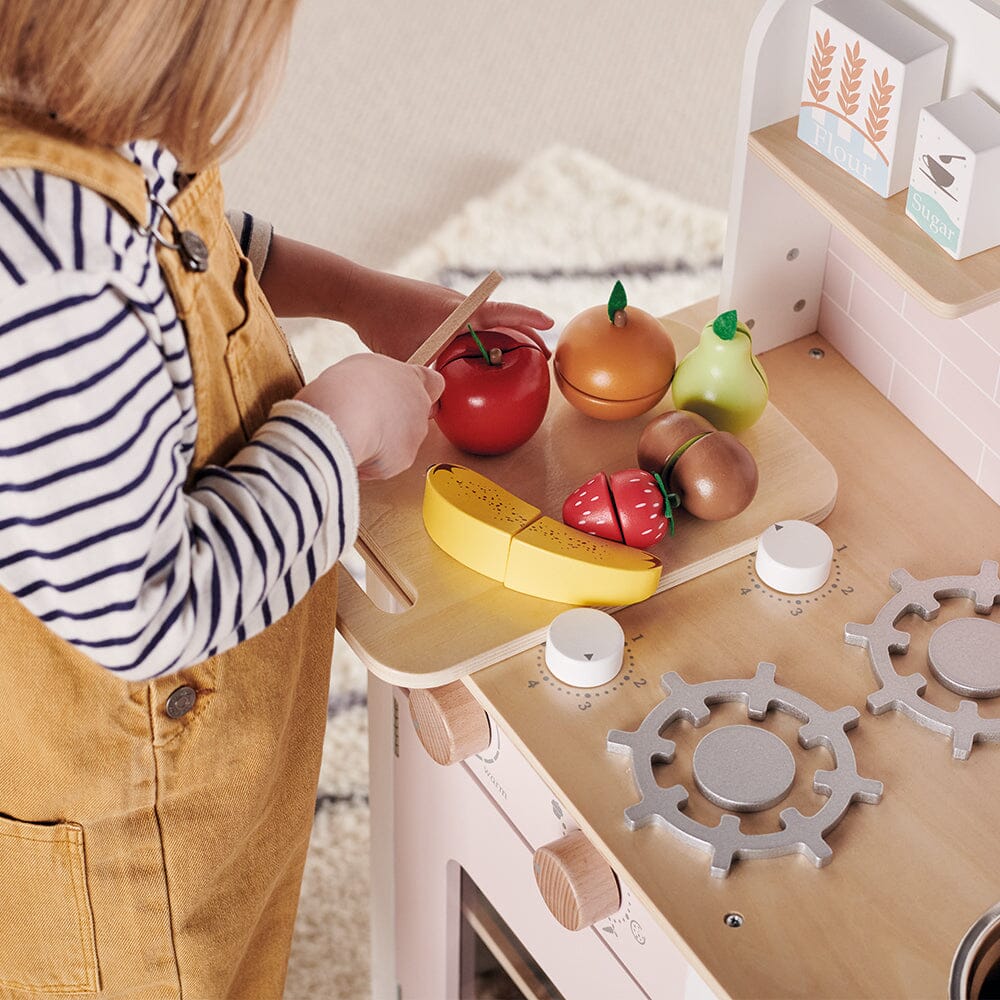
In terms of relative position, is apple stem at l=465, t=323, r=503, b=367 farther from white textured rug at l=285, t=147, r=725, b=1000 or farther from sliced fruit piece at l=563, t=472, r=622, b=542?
white textured rug at l=285, t=147, r=725, b=1000

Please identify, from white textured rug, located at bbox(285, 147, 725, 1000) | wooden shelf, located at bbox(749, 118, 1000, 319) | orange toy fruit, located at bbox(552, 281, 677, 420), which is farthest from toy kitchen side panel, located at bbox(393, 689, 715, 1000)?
white textured rug, located at bbox(285, 147, 725, 1000)

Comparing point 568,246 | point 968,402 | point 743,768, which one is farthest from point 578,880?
point 568,246

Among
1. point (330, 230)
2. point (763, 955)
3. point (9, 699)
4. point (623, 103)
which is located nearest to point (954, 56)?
point (763, 955)

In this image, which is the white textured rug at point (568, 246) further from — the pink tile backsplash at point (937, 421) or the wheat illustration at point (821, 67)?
the wheat illustration at point (821, 67)

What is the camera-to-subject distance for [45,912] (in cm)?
92

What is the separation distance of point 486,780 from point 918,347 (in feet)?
1.46

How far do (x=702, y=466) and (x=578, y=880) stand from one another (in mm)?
267

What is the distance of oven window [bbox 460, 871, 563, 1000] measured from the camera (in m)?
1.08

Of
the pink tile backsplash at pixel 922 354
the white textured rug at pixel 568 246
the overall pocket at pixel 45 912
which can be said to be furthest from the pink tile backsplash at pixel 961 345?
the white textured rug at pixel 568 246

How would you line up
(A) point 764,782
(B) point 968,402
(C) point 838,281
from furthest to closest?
(C) point 838,281 → (B) point 968,402 → (A) point 764,782

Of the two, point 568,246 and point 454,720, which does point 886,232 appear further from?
point 568,246

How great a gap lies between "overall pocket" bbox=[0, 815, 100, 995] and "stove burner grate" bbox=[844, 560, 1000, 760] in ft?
1.64

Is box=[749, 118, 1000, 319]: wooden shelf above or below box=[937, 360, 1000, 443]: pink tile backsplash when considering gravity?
above

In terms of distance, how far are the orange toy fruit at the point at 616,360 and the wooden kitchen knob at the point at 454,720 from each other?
0.74 ft
